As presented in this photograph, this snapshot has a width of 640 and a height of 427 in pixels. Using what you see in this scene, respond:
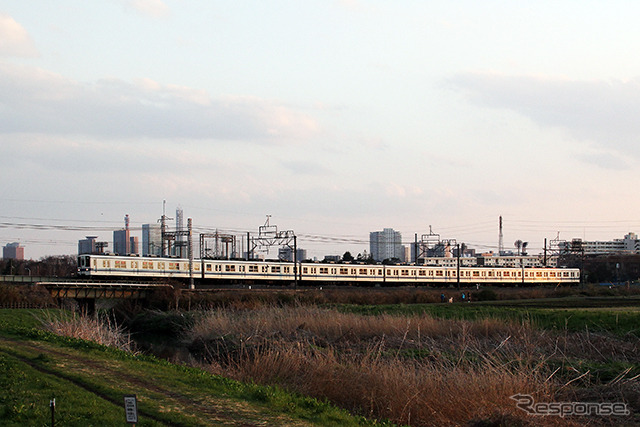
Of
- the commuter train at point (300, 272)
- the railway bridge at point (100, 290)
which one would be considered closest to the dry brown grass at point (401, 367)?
the railway bridge at point (100, 290)

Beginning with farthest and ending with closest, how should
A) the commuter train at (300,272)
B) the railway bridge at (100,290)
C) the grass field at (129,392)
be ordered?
the commuter train at (300,272), the railway bridge at (100,290), the grass field at (129,392)

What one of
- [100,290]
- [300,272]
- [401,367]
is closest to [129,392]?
[401,367]

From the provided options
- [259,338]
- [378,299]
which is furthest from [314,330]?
[378,299]

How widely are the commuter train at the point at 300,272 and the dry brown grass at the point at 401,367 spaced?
34816 mm

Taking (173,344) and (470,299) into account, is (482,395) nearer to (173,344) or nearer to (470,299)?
(173,344)

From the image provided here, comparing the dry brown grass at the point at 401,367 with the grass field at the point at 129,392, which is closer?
the grass field at the point at 129,392

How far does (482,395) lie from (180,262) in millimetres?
56366

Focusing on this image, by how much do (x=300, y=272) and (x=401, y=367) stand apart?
2326 inches

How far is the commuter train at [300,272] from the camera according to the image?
62009 mm

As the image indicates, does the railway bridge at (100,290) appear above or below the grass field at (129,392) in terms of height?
below

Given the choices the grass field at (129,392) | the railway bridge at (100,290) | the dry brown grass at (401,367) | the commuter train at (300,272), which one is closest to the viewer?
the grass field at (129,392)

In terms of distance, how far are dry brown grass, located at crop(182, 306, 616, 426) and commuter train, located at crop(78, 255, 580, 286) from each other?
34816mm

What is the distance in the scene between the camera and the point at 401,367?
16.0 metres

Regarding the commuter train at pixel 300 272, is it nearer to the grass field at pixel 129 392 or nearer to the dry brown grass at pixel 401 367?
the dry brown grass at pixel 401 367
